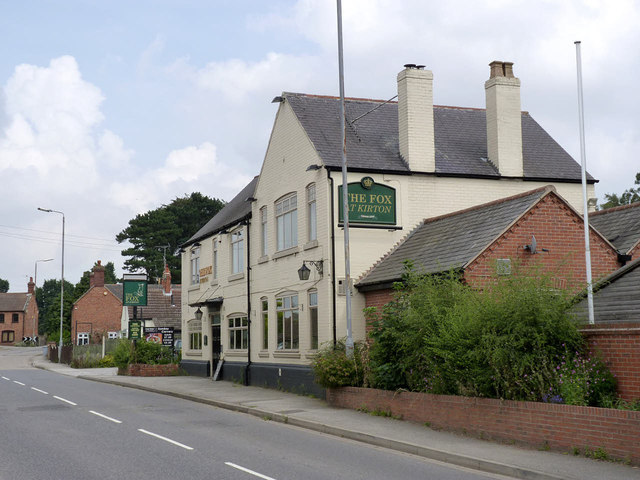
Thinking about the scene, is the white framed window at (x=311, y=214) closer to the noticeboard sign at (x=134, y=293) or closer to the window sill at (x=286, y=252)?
the window sill at (x=286, y=252)

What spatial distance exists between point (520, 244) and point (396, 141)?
7.39m

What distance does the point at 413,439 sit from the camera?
527 inches

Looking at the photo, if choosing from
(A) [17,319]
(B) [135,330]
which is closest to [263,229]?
(B) [135,330]

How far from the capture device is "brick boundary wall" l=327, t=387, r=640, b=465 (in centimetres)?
1080

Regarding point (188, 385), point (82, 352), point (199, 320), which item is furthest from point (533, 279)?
point (82, 352)

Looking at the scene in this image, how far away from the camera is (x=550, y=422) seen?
12.0 meters

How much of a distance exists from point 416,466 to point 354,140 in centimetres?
1457

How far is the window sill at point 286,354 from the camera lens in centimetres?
2448

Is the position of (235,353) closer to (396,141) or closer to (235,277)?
(235,277)

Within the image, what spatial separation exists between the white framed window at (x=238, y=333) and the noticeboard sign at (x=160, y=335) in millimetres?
8777

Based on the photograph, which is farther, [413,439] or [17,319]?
[17,319]

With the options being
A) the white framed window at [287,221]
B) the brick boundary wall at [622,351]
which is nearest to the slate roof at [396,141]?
the white framed window at [287,221]

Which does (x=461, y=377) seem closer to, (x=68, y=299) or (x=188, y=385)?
(x=188, y=385)

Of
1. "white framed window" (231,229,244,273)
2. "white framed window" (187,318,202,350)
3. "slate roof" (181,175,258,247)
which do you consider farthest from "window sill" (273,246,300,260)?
"white framed window" (187,318,202,350)
